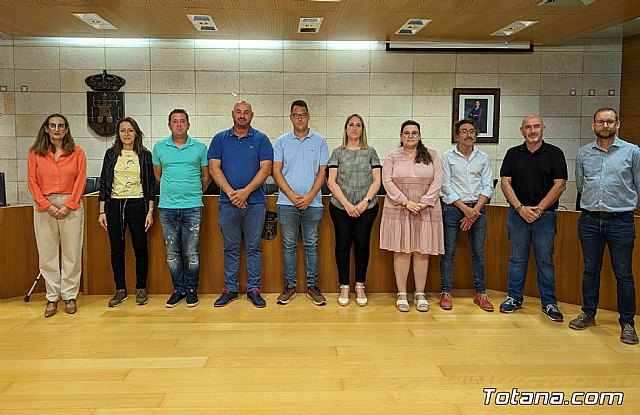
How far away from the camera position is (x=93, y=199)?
5.27m

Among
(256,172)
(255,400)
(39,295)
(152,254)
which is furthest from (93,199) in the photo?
(255,400)

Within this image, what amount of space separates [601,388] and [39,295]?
4681 mm

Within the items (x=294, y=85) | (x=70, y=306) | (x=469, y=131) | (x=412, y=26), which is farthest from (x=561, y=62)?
(x=70, y=306)

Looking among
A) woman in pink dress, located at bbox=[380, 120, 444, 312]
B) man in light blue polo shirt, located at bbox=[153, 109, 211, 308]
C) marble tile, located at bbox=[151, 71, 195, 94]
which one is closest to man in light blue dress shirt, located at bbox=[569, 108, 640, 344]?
woman in pink dress, located at bbox=[380, 120, 444, 312]

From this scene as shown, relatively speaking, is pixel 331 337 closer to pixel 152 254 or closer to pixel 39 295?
pixel 152 254

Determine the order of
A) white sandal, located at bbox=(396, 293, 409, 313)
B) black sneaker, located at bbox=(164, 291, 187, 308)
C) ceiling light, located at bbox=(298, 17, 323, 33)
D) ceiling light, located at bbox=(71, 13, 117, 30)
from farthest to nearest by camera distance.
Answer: ceiling light, located at bbox=(298, 17, 323, 33) < ceiling light, located at bbox=(71, 13, 117, 30) < black sneaker, located at bbox=(164, 291, 187, 308) < white sandal, located at bbox=(396, 293, 409, 313)

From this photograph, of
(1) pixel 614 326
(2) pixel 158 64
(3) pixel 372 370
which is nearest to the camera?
(3) pixel 372 370

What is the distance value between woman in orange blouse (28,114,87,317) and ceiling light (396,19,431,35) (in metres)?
3.73

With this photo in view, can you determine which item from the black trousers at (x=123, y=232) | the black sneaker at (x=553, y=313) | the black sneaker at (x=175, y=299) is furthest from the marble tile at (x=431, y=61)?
the black sneaker at (x=175, y=299)

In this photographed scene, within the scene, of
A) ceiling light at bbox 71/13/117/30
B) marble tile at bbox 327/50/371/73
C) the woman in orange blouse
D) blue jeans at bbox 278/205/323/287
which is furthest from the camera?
marble tile at bbox 327/50/371/73

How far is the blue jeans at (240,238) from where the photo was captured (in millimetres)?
5039

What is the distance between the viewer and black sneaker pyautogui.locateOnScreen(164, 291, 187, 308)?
500cm

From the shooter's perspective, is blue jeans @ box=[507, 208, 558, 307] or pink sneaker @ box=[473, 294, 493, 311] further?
pink sneaker @ box=[473, 294, 493, 311]

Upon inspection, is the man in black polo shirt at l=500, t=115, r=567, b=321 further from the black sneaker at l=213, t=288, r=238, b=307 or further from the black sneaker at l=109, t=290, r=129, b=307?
the black sneaker at l=109, t=290, r=129, b=307
